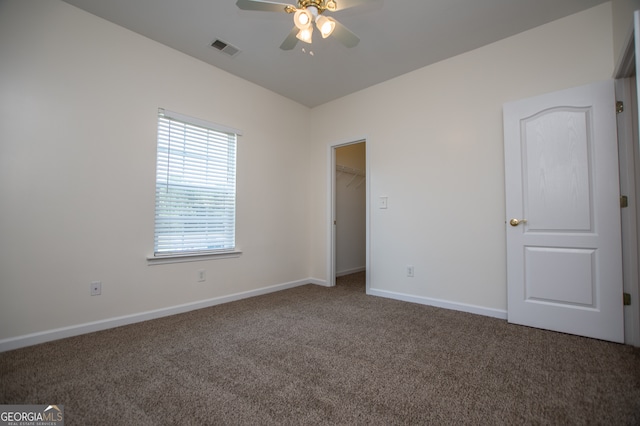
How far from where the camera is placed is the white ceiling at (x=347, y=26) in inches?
90.9

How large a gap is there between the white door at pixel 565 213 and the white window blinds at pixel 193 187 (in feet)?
9.83

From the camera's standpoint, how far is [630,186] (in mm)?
2092

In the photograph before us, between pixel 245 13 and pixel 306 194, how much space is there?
2.44m

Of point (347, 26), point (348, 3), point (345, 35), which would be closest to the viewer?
point (348, 3)

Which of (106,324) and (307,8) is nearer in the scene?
(307,8)

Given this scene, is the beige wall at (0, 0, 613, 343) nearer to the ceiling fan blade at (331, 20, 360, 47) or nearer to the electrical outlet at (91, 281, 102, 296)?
the electrical outlet at (91, 281, 102, 296)

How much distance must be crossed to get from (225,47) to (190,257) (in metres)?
2.26

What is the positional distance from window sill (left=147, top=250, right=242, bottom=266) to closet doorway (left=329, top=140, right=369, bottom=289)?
1967 millimetres

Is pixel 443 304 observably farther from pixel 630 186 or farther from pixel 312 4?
pixel 312 4

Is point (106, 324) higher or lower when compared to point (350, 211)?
lower

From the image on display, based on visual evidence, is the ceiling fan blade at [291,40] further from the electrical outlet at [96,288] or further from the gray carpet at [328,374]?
the electrical outlet at [96,288]

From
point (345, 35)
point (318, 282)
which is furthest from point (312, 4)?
point (318, 282)

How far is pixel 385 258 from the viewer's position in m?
3.49

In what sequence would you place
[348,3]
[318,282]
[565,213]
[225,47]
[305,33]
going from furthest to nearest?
[318,282], [225,47], [565,213], [305,33], [348,3]
